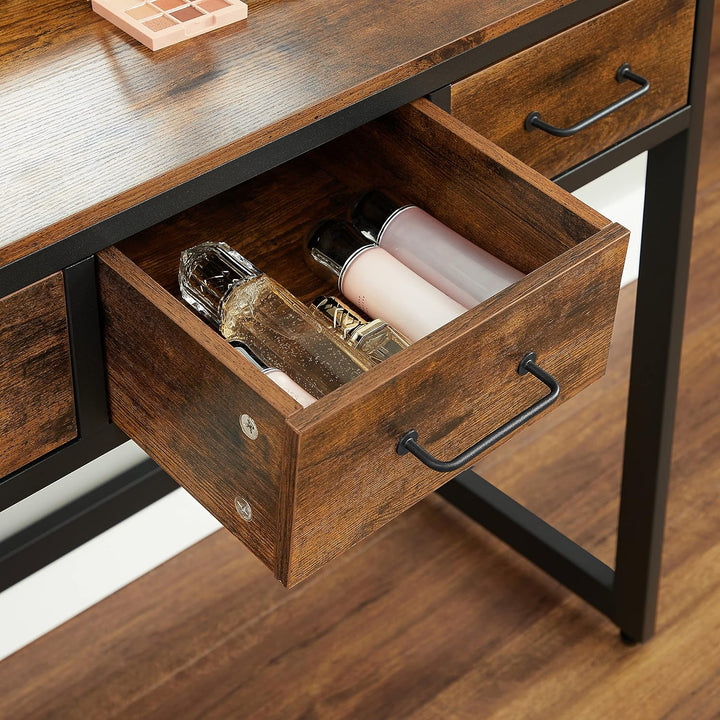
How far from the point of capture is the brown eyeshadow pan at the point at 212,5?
826 millimetres

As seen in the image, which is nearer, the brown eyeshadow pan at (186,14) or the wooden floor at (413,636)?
the brown eyeshadow pan at (186,14)

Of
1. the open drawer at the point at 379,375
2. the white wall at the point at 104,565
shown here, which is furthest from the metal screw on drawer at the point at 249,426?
the white wall at the point at 104,565

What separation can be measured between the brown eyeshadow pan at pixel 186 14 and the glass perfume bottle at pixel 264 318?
16 centimetres

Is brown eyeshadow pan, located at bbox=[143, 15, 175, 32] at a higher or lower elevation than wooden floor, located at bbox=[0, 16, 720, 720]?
higher

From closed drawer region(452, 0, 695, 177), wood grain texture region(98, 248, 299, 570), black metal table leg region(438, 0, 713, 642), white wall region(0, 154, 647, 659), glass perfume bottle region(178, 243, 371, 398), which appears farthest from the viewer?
white wall region(0, 154, 647, 659)

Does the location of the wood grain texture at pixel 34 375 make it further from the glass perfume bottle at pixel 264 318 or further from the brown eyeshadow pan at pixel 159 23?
the brown eyeshadow pan at pixel 159 23

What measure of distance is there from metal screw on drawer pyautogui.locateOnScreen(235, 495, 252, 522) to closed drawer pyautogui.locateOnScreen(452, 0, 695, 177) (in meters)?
0.35

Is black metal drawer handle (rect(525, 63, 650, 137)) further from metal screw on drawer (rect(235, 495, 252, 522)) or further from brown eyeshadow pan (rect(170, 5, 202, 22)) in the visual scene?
metal screw on drawer (rect(235, 495, 252, 522))

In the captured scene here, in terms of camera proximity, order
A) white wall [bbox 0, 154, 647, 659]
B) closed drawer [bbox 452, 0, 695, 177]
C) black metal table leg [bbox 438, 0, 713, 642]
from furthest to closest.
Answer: white wall [bbox 0, 154, 647, 659] → black metal table leg [bbox 438, 0, 713, 642] → closed drawer [bbox 452, 0, 695, 177]

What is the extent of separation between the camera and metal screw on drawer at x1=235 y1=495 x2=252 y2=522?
69 centimetres

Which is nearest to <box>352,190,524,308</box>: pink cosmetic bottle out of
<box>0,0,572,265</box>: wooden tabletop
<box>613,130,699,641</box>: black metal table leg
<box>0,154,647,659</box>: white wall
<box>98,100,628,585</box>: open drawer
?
<box>98,100,628,585</box>: open drawer

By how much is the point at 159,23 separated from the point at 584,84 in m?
0.36

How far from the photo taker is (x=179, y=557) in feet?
5.17

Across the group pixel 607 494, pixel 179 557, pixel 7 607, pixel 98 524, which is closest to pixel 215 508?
pixel 98 524
